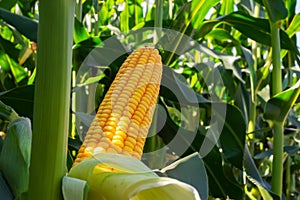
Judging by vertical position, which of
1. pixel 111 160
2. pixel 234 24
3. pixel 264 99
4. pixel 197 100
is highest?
pixel 234 24

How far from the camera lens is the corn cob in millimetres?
601

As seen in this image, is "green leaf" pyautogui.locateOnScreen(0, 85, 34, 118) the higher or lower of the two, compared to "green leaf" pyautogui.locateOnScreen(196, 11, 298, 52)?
lower

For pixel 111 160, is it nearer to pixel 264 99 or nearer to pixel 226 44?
pixel 264 99

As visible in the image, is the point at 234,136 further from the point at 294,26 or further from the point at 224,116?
the point at 294,26

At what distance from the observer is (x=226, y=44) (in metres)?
2.53

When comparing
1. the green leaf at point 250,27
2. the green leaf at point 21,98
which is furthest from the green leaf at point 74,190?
the green leaf at point 250,27

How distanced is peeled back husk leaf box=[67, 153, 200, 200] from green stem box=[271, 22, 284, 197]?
1.06 m

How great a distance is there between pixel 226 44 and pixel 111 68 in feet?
4.00

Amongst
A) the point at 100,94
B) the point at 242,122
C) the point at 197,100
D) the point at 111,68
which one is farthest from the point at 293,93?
the point at 100,94

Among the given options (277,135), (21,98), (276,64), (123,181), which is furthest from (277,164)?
(123,181)

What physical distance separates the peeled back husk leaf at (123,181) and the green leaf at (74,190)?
0.09ft

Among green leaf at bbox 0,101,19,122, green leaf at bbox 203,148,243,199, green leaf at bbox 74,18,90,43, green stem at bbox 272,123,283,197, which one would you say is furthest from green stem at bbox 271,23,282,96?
green leaf at bbox 0,101,19,122

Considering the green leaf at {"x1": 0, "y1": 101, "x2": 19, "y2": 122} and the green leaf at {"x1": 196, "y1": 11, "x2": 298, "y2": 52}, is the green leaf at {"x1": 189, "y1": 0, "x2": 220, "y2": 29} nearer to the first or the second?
Answer: the green leaf at {"x1": 196, "y1": 11, "x2": 298, "y2": 52}

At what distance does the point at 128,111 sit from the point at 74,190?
0.68ft
